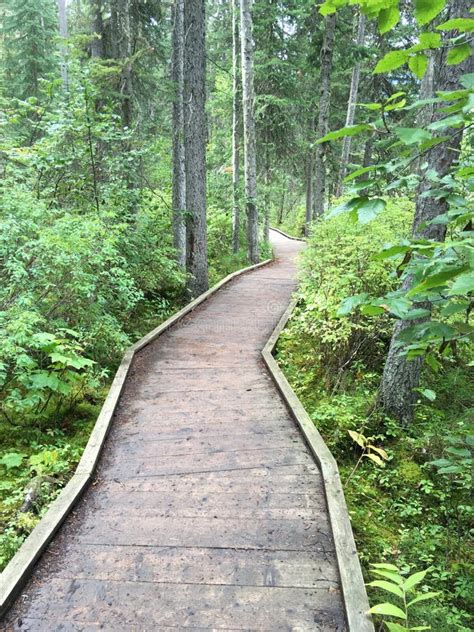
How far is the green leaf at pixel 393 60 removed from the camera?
A: 1246mm

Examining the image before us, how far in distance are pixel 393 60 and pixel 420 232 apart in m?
3.95

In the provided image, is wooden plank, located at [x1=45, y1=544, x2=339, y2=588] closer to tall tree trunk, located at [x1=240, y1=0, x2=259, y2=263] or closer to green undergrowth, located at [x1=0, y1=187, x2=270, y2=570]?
green undergrowth, located at [x1=0, y1=187, x2=270, y2=570]

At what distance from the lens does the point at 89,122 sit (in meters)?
7.55

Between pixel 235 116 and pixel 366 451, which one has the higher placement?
pixel 235 116

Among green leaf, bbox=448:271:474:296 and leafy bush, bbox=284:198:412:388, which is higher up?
green leaf, bbox=448:271:474:296

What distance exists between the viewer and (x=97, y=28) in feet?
43.3

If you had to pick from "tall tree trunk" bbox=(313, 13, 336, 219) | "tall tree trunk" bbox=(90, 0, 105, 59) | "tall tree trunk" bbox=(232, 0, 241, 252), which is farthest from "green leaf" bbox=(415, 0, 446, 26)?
"tall tree trunk" bbox=(232, 0, 241, 252)

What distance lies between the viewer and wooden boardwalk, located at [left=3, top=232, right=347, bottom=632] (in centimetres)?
253

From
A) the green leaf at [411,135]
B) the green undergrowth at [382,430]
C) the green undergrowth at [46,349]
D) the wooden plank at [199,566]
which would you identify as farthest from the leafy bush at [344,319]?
the green leaf at [411,135]

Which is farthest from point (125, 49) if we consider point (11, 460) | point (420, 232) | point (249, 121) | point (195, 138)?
point (11, 460)

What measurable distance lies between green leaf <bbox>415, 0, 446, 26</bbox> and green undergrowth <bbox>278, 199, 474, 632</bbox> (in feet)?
2.58

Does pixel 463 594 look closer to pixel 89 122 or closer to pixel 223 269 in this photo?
pixel 89 122

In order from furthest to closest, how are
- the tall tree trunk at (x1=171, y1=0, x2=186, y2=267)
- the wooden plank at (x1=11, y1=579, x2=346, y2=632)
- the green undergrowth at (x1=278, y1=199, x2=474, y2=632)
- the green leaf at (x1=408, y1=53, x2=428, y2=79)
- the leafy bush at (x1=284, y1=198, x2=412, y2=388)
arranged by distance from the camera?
the tall tree trunk at (x1=171, y1=0, x2=186, y2=267) → the leafy bush at (x1=284, y1=198, x2=412, y2=388) → the green undergrowth at (x1=278, y1=199, x2=474, y2=632) → the wooden plank at (x1=11, y1=579, x2=346, y2=632) → the green leaf at (x1=408, y1=53, x2=428, y2=79)

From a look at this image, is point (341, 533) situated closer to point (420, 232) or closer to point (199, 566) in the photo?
point (199, 566)
